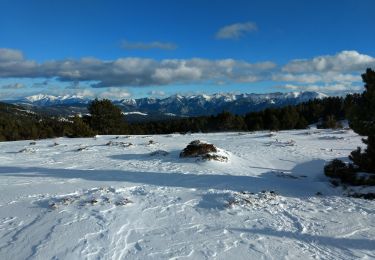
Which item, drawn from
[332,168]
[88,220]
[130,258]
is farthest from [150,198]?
[332,168]

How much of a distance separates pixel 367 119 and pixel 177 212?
366 inches

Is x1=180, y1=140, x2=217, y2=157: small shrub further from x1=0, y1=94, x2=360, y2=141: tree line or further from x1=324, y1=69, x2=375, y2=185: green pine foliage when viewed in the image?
x1=0, y1=94, x2=360, y2=141: tree line

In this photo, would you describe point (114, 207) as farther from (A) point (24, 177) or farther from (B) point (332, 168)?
(B) point (332, 168)

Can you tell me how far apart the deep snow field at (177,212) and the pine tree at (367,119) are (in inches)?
73.1

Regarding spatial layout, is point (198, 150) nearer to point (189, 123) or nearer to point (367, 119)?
point (367, 119)

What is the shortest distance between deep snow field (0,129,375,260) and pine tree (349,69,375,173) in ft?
6.09

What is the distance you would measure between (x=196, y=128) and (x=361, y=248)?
95.9 metres

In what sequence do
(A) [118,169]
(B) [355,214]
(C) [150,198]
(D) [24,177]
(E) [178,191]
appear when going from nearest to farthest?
(B) [355,214] → (C) [150,198] → (E) [178,191] → (D) [24,177] → (A) [118,169]

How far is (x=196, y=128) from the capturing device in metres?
104

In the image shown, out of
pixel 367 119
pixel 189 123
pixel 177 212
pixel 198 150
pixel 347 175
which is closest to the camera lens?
pixel 177 212

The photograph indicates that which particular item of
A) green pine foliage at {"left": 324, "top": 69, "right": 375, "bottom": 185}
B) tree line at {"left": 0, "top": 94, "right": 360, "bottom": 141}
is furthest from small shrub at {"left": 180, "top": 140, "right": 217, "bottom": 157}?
tree line at {"left": 0, "top": 94, "right": 360, "bottom": 141}

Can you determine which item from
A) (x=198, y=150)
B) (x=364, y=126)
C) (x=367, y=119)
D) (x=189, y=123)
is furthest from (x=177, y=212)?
(x=189, y=123)

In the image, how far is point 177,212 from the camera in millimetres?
11008

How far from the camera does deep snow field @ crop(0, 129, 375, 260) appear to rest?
340 inches
